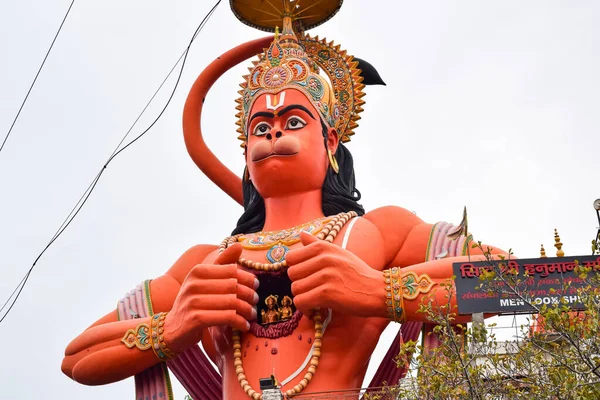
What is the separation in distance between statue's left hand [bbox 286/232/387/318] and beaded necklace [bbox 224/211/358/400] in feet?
1.08

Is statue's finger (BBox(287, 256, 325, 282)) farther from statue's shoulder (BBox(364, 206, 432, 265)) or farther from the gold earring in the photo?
the gold earring

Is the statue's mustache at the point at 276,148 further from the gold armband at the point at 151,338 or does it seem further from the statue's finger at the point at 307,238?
the gold armband at the point at 151,338

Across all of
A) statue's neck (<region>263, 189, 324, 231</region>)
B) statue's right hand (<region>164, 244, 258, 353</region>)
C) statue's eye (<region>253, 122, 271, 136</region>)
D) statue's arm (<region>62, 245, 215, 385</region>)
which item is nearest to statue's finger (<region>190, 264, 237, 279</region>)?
statue's right hand (<region>164, 244, 258, 353</region>)

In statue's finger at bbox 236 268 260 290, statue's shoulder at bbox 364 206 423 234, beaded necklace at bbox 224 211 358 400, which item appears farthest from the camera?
statue's shoulder at bbox 364 206 423 234

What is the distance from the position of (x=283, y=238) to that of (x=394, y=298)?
136 cm

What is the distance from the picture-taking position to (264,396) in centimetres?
829

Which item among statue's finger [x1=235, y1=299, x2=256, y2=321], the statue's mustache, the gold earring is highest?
the gold earring

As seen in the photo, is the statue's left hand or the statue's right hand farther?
the statue's right hand

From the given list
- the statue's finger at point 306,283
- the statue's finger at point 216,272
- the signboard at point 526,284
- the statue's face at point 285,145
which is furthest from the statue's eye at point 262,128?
the signboard at point 526,284

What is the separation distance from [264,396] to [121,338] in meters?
1.72

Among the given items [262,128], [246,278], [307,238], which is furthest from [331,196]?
[246,278]

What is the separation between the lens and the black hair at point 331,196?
10.1 m

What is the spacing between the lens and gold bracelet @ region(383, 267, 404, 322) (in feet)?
28.5

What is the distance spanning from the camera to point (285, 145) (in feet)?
31.7
